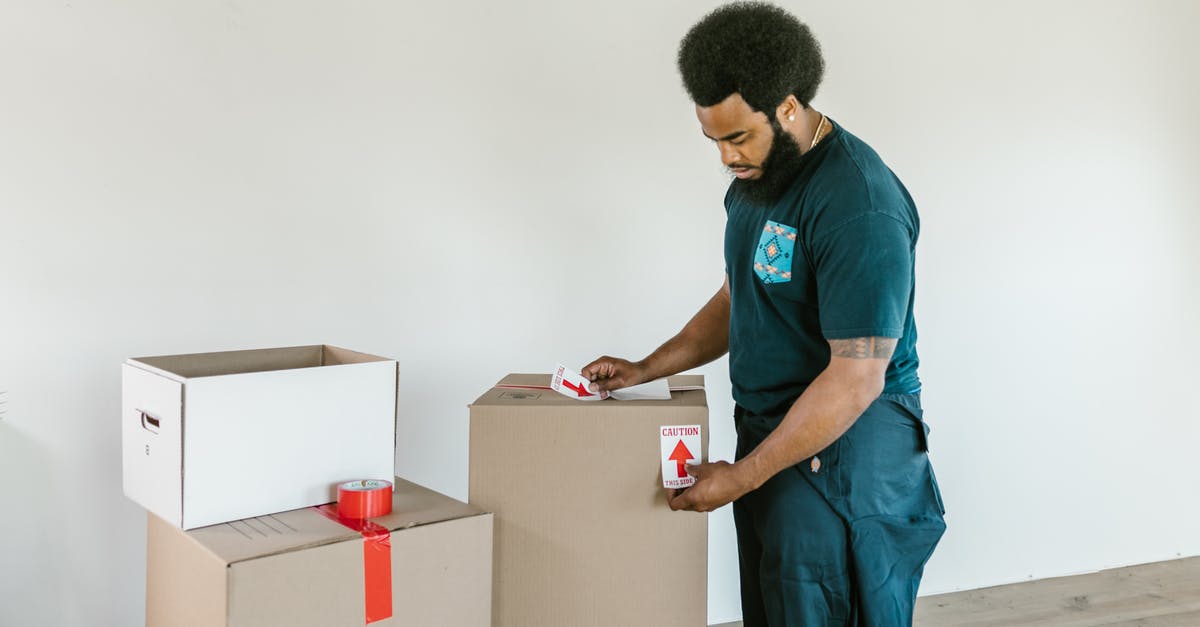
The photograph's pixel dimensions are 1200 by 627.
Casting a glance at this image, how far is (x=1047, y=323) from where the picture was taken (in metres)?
2.71

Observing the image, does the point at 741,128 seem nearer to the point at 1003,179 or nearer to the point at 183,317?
the point at 183,317

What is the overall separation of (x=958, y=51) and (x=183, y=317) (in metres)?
2.18

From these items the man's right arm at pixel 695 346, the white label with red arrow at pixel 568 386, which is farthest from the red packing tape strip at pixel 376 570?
the man's right arm at pixel 695 346

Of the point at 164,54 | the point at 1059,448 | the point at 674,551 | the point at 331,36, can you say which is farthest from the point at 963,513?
the point at 164,54

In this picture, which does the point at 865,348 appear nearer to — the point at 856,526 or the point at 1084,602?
the point at 856,526

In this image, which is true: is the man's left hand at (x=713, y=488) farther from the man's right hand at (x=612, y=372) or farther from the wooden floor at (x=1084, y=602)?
the wooden floor at (x=1084, y=602)

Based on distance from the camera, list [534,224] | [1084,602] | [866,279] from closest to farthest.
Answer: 1. [866,279]
2. [534,224]
3. [1084,602]

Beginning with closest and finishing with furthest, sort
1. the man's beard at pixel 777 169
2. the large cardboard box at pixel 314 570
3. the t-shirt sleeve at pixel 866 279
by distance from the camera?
the large cardboard box at pixel 314 570 < the t-shirt sleeve at pixel 866 279 < the man's beard at pixel 777 169

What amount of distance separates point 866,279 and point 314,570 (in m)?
0.80

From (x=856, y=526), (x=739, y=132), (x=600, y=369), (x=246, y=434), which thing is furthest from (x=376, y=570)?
(x=739, y=132)

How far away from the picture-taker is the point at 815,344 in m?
1.32

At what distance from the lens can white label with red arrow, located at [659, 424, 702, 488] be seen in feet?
4.47

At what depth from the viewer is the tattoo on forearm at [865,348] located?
1.20m

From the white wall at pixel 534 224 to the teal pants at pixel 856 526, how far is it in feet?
3.21
